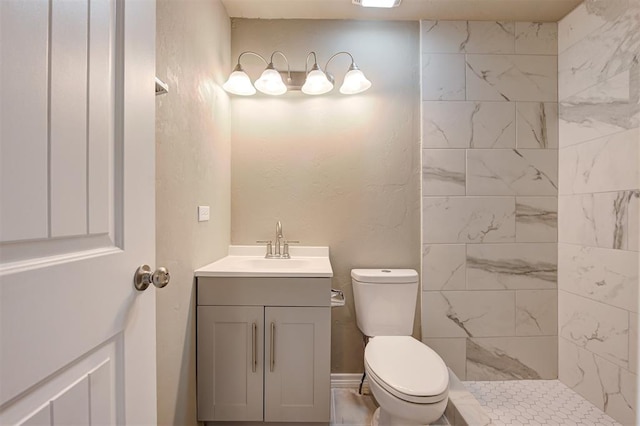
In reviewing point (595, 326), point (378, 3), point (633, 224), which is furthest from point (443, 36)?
point (595, 326)

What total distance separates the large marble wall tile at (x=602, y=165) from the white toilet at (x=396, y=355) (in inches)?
43.7

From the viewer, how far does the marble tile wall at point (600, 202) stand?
149 centimetres

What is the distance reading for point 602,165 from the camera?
1630mm

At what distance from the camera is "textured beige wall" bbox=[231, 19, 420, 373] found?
1.96m

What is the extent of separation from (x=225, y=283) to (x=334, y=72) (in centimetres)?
147

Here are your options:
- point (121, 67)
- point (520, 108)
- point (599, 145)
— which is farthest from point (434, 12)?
point (121, 67)

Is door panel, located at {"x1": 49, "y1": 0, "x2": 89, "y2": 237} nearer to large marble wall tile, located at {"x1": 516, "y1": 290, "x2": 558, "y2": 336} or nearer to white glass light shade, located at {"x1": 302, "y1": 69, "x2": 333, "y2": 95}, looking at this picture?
white glass light shade, located at {"x1": 302, "y1": 69, "x2": 333, "y2": 95}

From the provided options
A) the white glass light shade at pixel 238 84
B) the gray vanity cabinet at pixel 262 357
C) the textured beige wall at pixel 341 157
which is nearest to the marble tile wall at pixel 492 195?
the textured beige wall at pixel 341 157

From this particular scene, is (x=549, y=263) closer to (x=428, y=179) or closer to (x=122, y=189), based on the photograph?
(x=428, y=179)

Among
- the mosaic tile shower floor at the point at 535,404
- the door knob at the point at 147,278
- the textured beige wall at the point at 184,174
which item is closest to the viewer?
the door knob at the point at 147,278

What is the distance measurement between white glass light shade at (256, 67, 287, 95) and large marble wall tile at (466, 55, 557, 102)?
1.19m

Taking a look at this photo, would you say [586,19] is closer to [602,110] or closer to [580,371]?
[602,110]

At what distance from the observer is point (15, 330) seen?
1.25ft

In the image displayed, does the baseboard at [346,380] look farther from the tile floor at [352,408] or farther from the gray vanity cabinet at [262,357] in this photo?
the gray vanity cabinet at [262,357]
